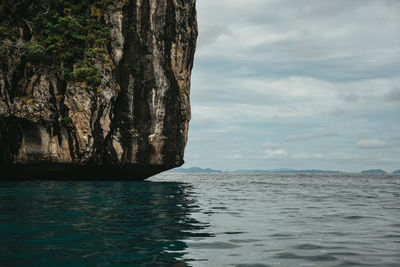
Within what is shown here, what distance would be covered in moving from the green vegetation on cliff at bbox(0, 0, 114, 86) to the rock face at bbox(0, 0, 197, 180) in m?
0.21

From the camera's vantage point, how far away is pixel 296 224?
9539 mm

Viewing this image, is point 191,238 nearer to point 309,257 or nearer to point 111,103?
point 309,257

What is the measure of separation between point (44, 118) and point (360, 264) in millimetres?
26383

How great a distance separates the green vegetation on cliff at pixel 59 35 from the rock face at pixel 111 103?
0.69 feet

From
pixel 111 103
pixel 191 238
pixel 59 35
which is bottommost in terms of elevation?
pixel 191 238

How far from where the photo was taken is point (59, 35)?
2945cm

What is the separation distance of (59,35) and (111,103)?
7040 mm

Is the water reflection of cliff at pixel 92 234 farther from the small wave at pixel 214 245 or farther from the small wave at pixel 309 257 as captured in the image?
the small wave at pixel 309 257

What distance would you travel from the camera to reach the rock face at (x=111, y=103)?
1076 inches

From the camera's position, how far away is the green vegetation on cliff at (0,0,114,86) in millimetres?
28383

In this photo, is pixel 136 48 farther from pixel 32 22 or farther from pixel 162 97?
pixel 32 22

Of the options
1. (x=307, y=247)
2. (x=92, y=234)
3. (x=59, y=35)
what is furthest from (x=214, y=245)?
(x=59, y=35)

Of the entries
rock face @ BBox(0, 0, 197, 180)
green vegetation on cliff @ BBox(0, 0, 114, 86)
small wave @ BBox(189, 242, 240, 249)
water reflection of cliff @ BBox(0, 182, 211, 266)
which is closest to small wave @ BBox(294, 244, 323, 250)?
small wave @ BBox(189, 242, 240, 249)

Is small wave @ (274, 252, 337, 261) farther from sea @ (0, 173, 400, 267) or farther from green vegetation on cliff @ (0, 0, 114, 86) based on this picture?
green vegetation on cliff @ (0, 0, 114, 86)
